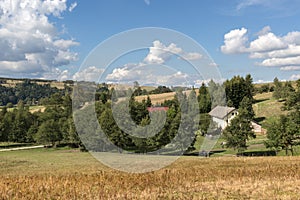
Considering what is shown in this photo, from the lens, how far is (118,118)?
2528 cm

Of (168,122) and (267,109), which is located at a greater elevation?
(267,109)

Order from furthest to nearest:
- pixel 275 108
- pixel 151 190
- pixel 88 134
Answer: pixel 275 108, pixel 88 134, pixel 151 190

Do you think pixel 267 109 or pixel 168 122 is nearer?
pixel 168 122

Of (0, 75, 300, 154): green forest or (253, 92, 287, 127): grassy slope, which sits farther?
(253, 92, 287, 127): grassy slope

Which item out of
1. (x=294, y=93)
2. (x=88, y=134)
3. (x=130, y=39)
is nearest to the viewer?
(x=130, y=39)

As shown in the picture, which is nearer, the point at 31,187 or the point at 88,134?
the point at 31,187

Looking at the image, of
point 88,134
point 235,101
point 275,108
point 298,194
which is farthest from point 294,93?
point 298,194

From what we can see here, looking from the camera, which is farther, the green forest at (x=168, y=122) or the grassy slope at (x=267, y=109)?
the grassy slope at (x=267, y=109)

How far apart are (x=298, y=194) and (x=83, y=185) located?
27.6 feet

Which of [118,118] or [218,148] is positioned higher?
[118,118]

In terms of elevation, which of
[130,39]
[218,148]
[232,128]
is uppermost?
[130,39]

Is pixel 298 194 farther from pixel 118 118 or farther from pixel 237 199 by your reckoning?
pixel 118 118

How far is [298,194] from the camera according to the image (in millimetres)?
12195

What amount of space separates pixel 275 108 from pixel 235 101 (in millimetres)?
15080
